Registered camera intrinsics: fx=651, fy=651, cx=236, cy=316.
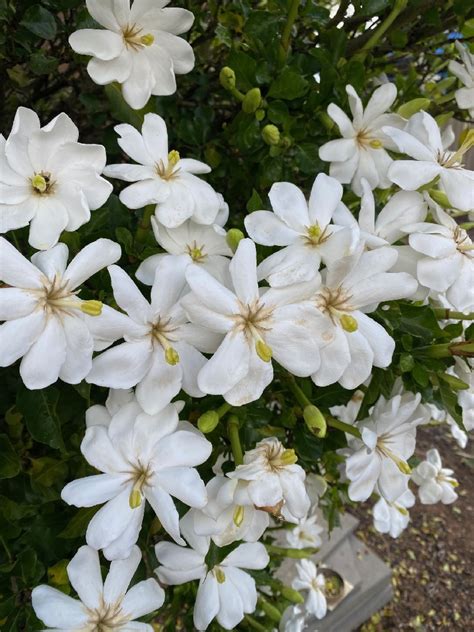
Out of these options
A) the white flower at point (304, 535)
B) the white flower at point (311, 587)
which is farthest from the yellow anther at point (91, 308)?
the white flower at point (311, 587)

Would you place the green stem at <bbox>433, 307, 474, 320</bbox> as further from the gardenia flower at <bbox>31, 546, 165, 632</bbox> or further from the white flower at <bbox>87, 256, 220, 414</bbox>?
the gardenia flower at <bbox>31, 546, 165, 632</bbox>

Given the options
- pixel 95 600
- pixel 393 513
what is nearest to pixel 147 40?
pixel 95 600

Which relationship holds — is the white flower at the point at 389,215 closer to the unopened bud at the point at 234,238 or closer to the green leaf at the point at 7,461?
the unopened bud at the point at 234,238

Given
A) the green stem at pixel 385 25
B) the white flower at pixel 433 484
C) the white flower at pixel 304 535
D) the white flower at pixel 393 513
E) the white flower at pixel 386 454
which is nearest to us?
the white flower at pixel 386 454

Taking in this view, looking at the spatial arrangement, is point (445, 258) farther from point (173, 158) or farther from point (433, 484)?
point (433, 484)

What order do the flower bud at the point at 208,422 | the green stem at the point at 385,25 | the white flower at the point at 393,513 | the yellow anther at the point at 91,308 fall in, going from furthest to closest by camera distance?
the white flower at the point at 393,513
the green stem at the point at 385,25
the flower bud at the point at 208,422
the yellow anther at the point at 91,308

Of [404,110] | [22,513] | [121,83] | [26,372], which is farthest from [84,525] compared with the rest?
[404,110]

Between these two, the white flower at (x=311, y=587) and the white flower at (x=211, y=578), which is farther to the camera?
the white flower at (x=311, y=587)
